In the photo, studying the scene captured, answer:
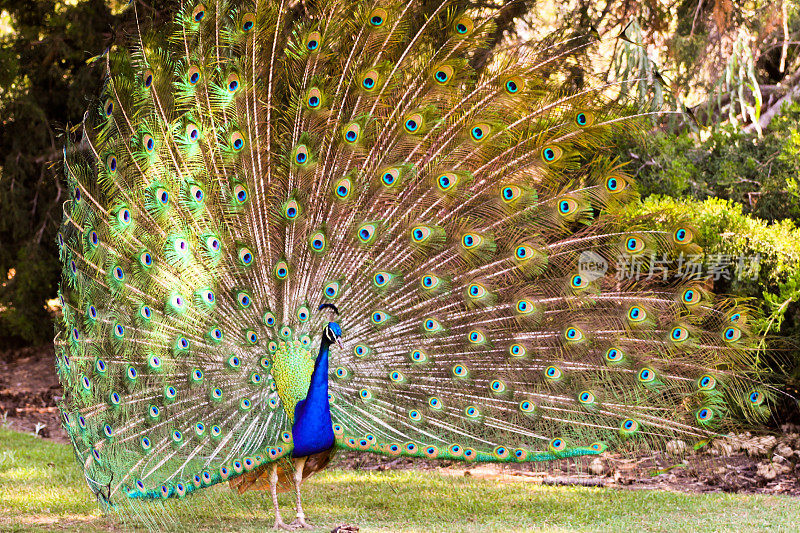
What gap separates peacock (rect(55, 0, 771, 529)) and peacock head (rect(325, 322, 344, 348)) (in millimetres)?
290

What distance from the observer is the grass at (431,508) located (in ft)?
18.6

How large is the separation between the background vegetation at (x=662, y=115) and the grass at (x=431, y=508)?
1.67 metres

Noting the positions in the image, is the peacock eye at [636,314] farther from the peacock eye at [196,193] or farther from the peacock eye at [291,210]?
the peacock eye at [196,193]

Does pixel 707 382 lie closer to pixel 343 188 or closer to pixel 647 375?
pixel 647 375

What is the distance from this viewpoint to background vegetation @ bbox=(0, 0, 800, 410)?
23.4ft

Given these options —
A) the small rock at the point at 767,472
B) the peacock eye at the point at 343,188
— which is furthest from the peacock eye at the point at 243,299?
the small rock at the point at 767,472

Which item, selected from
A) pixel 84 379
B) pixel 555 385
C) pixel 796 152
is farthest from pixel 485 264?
pixel 796 152

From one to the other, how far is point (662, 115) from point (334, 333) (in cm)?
598

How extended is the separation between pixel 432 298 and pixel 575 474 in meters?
2.59

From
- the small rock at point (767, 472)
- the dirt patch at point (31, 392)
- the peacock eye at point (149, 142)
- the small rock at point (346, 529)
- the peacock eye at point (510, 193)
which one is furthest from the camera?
the dirt patch at point (31, 392)

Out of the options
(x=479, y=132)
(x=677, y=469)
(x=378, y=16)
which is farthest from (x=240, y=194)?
(x=677, y=469)

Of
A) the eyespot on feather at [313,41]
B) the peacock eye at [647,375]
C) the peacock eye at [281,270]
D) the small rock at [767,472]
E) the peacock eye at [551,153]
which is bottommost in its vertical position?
the small rock at [767,472]

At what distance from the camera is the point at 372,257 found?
224 inches

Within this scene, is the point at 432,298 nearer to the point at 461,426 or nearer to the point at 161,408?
the point at 461,426
